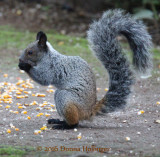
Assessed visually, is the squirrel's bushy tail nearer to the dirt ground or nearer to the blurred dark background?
the dirt ground

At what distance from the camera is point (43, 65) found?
5.87 metres

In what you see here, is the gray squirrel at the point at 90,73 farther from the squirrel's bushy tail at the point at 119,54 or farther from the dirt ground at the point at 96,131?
the dirt ground at the point at 96,131

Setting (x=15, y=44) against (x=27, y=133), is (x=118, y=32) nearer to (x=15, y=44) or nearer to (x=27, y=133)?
(x=27, y=133)

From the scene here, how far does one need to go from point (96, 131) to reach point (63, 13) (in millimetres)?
10401

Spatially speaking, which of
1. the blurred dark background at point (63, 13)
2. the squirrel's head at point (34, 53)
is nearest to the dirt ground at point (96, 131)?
the squirrel's head at point (34, 53)

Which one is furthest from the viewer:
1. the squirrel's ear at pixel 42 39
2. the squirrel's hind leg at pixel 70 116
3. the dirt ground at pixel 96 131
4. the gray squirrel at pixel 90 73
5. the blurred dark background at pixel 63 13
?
the blurred dark background at pixel 63 13

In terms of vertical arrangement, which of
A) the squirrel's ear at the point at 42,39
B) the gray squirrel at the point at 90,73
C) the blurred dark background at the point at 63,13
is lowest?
the gray squirrel at the point at 90,73

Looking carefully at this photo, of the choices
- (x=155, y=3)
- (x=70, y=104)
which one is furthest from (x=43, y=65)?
(x=155, y=3)

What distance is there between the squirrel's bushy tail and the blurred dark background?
7.78 meters

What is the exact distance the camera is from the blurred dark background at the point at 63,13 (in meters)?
13.9

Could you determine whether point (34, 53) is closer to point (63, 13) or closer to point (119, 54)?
point (119, 54)

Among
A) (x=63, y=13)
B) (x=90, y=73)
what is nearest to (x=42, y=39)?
(x=90, y=73)

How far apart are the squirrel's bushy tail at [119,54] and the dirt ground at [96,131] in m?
0.25

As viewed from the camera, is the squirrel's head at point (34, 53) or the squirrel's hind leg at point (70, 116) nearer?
the squirrel's hind leg at point (70, 116)
